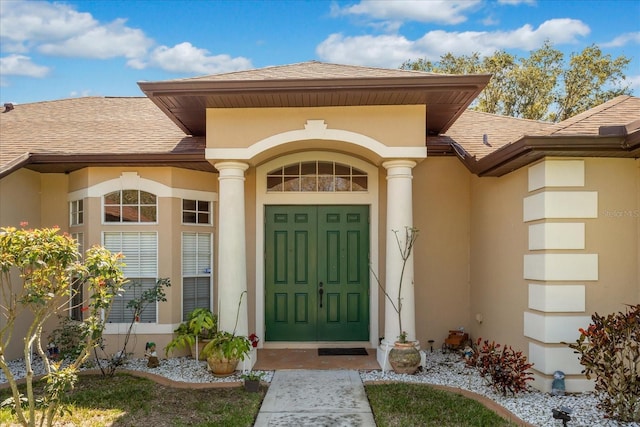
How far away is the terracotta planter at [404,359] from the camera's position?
7.12 meters

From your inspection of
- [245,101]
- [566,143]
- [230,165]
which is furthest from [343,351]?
[566,143]

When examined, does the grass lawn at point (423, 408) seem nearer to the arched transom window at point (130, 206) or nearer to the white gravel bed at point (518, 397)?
the white gravel bed at point (518, 397)

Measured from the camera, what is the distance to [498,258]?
7.58m

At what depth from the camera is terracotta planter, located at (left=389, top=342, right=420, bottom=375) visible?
7125 millimetres

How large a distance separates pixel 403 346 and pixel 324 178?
10.5 ft

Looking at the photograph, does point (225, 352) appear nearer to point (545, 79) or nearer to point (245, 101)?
point (245, 101)

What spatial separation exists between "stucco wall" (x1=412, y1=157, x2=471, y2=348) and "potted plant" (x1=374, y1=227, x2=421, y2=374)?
1.36 m

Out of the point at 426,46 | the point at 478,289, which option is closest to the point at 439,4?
the point at 426,46

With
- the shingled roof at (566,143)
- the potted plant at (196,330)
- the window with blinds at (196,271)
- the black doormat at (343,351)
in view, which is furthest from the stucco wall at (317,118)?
the black doormat at (343,351)

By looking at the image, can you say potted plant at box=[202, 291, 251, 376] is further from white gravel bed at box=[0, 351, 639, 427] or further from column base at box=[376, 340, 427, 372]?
column base at box=[376, 340, 427, 372]

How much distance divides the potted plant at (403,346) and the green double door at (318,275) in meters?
1.44

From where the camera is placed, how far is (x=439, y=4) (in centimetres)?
1547

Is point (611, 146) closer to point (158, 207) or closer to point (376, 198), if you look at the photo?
point (376, 198)

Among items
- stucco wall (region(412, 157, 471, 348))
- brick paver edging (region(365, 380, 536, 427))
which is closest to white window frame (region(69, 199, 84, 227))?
brick paver edging (region(365, 380, 536, 427))
